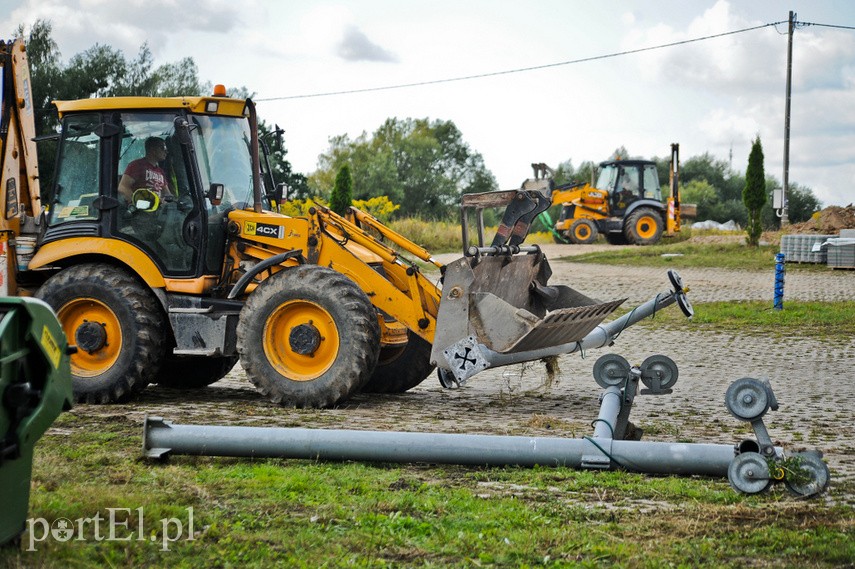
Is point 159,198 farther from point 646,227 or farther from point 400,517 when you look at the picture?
point 646,227

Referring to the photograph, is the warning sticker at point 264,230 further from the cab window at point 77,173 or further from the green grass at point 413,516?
the green grass at point 413,516

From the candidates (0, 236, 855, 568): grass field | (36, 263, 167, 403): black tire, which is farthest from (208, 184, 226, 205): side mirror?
(0, 236, 855, 568): grass field

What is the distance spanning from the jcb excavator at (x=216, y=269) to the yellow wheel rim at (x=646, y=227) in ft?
88.2

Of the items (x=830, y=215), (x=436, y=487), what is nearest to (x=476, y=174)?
(x=830, y=215)

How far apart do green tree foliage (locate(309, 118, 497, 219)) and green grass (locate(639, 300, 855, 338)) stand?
37419 millimetres

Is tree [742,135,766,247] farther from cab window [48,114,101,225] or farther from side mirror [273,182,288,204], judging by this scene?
cab window [48,114,101,225]

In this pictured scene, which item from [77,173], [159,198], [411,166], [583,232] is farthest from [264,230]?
[411,166]

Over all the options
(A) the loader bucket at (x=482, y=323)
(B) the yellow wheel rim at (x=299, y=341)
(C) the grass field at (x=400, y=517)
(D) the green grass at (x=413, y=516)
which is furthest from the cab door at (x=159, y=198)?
(D) the green grass at (x=413, y=516)

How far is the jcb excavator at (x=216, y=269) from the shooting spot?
33.2 ft

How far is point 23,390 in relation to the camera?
491 cm

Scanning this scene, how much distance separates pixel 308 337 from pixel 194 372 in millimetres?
2276

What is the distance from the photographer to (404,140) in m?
67.3

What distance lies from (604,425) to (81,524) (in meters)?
3.40

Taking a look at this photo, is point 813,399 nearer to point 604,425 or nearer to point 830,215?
point 604,425
